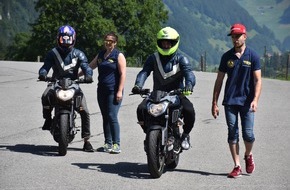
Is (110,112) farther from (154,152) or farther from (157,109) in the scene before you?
(154,152)

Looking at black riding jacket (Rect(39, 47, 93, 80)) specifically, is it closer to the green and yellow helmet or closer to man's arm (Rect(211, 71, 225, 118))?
the green and yellow helmet

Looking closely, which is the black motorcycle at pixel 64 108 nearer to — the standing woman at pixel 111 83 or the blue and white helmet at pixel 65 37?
the standing woman at pixel 111 83

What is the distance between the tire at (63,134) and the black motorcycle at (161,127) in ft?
5.08

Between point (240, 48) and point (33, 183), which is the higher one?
point (240, 48)

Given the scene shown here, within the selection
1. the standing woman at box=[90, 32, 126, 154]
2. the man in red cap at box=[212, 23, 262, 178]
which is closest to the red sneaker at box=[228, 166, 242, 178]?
the man in red cap at box=[212, 23, 262, 178]

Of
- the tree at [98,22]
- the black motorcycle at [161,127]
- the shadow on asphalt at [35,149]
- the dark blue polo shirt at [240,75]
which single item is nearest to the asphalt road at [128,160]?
the shadow on asphalt at [35,149]

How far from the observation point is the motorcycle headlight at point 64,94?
30.7 feet

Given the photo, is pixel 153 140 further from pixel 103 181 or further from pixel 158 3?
pixel 158 3

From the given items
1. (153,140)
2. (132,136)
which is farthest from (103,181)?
(132,136)

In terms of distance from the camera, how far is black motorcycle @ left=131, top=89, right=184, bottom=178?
766 centimetres

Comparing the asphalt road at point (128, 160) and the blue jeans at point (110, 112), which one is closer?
the asphalt road at point (128, 160)

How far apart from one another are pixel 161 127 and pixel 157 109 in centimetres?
21

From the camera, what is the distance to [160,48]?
8.15m

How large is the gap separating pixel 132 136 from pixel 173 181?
12.9 ft
